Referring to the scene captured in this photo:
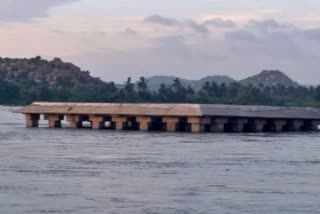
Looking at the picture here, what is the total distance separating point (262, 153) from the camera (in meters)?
37.9

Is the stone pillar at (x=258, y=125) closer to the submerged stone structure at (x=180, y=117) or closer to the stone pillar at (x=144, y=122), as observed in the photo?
the submerged stone structure at (x=180, y=117)

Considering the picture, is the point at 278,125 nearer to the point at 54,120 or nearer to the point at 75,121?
the point at 75,121

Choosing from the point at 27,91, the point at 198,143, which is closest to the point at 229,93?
the point at 27,91

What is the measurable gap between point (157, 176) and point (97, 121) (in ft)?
99.5

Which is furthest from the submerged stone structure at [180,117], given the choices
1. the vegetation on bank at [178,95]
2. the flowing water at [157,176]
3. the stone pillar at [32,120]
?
the vegetation on bank at [178,95]

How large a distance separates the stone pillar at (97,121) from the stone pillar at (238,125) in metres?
6.24

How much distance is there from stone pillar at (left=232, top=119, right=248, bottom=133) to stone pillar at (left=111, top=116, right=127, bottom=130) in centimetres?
508

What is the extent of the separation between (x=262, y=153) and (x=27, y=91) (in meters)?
86.1

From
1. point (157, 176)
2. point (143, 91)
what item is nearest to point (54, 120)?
point (157, 176)

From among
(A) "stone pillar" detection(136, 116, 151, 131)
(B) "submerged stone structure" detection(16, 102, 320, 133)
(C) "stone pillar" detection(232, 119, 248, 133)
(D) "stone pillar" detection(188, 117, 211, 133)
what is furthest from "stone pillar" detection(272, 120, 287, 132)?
(A) "stone pillar" detection(136, 116, 151, 131)

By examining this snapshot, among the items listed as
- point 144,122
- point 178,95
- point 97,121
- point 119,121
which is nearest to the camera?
point 144,122

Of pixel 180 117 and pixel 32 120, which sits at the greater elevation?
pixel 180 117

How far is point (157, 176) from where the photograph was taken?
2756cm

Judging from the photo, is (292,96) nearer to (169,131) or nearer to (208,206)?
(169,131)
